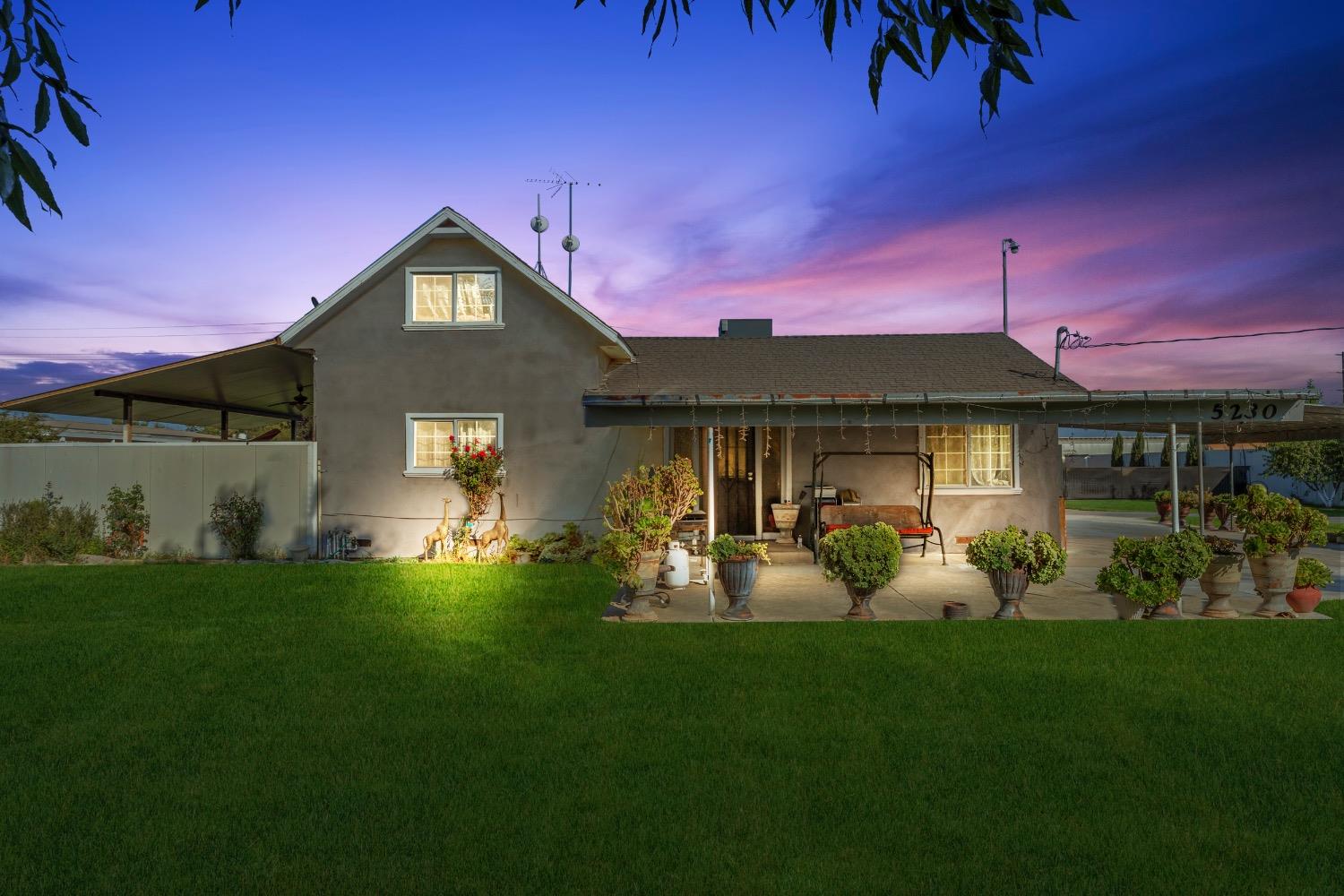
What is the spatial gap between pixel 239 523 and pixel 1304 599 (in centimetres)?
1520

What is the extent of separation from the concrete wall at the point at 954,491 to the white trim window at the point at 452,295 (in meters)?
6.28

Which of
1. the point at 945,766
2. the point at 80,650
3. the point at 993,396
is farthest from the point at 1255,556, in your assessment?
the point at 80,650

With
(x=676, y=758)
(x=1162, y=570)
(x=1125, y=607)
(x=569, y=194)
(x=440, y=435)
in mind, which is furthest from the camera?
(x=569, y=194)

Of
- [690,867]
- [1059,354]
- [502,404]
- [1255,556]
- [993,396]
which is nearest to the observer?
[690,867]

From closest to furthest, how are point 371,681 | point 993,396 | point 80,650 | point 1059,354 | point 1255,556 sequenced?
point 371,681, point 80,650, point 1255,556, point 993,396, point 1059,354

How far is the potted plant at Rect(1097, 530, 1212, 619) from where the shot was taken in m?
8.59

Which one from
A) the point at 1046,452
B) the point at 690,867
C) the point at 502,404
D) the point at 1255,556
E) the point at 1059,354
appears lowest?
the point at 690,867

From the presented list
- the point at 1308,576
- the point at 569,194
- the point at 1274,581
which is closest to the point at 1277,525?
the point at 1274,581

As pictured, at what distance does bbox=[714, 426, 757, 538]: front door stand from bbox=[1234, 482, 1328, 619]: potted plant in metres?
7.94

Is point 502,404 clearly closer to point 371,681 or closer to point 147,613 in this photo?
point 147,613

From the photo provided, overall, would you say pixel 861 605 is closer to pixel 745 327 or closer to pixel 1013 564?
pixel 1013 564

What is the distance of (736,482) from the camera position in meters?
15.5

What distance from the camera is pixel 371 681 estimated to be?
6.52m

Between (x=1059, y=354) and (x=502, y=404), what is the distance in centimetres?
1008
